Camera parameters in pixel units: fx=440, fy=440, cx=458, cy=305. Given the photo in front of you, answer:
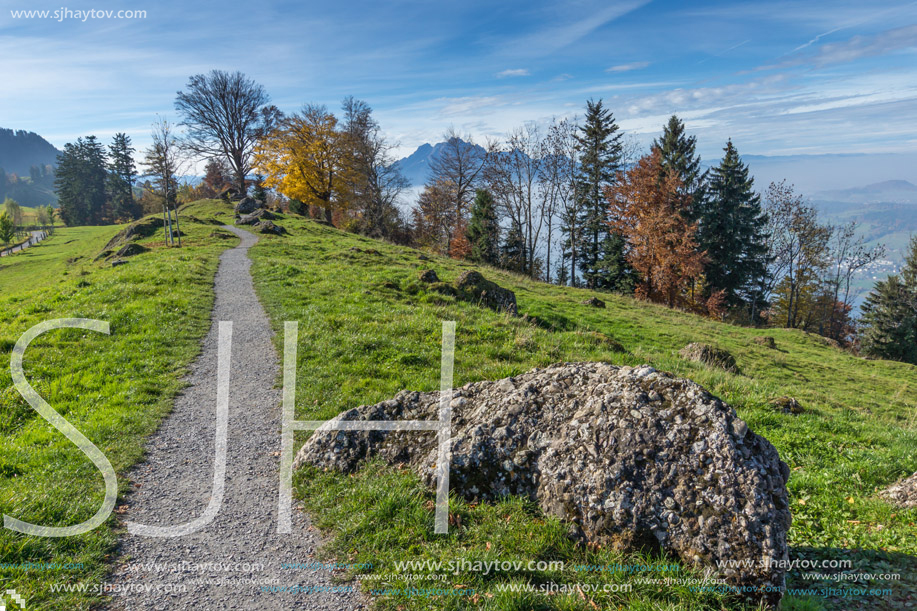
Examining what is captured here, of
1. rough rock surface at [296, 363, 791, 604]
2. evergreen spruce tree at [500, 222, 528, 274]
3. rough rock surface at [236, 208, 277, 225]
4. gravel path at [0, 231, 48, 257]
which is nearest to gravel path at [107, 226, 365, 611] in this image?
rough rock surface at [296, 363, 791, 604]

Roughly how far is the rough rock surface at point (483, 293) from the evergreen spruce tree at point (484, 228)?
3114 centimetres

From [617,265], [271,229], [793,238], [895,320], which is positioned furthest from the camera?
[793,238]

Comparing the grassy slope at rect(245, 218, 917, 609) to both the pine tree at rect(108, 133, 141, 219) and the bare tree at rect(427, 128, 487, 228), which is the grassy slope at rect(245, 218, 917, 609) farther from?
the pine tree at rect(108, 133, 141, 219)

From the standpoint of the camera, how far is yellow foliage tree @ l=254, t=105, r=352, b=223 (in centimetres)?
4647

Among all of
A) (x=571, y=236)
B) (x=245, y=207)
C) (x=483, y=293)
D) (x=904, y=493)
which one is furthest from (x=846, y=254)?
(x=245, y=207)

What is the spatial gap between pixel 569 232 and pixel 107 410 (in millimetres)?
49263

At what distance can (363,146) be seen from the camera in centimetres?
4859

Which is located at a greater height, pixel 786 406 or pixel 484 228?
pixel 484 228

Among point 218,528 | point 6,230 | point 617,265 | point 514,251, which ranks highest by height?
point 6,230

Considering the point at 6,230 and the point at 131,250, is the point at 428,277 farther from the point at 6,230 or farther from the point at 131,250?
the point at 6,230

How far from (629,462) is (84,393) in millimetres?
9869

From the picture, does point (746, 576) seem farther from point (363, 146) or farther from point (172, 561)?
point (363, 146)

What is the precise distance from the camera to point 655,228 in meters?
38.8

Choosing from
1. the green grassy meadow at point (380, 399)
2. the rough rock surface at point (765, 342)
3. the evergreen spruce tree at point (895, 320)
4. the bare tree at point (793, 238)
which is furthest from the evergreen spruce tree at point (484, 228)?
the evergreen spruce tree at point (895, 320)
